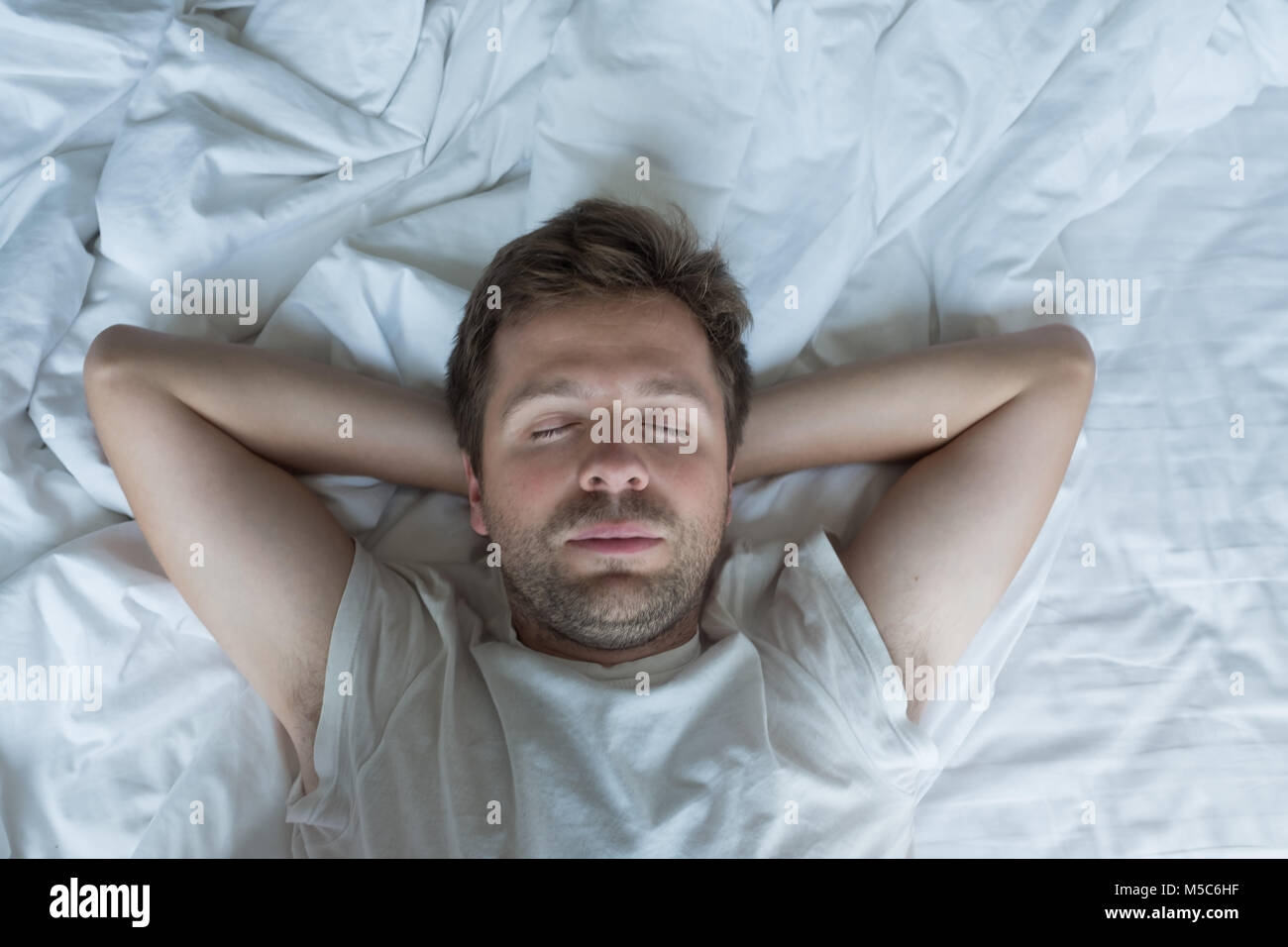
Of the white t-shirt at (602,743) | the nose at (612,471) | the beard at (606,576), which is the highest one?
the nose at (612,471)

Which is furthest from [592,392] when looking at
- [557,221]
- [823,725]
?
[823,725]

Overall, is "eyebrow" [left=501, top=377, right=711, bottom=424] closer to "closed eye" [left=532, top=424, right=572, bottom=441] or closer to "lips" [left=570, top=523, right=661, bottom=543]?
"closed eye" [left=532, top=424, right=572, bottom=441]

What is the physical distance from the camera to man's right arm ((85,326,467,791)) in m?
1.18

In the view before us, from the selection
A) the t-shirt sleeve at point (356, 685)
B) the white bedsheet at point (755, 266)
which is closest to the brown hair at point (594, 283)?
the white bedsheet at point (755, 266)

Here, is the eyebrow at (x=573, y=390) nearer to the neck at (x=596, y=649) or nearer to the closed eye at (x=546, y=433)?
the closed eye at (x=546, y=433)

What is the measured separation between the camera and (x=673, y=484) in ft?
3.90

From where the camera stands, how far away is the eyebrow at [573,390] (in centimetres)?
121

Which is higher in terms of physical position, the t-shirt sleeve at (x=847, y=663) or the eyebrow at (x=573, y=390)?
the eyebrow at (x=573, y=390)

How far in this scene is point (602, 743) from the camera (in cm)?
118

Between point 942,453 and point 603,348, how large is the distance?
0.49 meters

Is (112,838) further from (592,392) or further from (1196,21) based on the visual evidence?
(1196,21)

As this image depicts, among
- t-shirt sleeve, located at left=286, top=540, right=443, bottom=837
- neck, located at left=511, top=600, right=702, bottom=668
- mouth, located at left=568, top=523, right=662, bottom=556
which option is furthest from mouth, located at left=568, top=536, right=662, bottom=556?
t-shirt sleeve, located at left=286, top=540, right=443, bottom=837

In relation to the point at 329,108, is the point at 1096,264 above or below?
below

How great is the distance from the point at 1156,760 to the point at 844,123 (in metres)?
0.98
